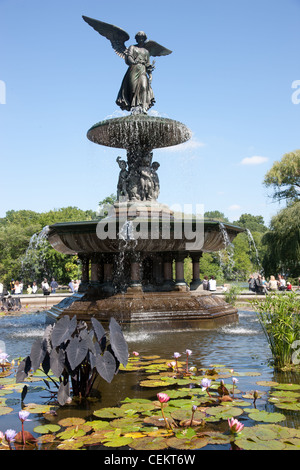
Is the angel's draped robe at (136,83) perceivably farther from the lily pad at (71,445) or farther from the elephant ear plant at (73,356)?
the lily pad at (71,445)

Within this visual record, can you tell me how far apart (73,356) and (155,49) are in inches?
442

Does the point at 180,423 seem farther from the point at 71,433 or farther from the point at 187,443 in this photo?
the point at 71,433

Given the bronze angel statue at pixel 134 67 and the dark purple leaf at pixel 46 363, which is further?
the bronze angel statue at pixel 134 67

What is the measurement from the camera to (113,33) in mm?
12273

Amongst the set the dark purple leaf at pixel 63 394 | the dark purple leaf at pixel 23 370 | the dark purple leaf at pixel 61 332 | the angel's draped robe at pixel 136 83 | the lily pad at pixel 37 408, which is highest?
the angel's draped robe at pixel 136 83

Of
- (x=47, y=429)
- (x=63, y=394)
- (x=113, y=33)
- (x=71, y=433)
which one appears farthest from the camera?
(x=113, y=33)

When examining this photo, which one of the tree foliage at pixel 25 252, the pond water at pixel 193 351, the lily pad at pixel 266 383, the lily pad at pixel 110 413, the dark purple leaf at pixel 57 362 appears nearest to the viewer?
the lily pad at pixel 110 413

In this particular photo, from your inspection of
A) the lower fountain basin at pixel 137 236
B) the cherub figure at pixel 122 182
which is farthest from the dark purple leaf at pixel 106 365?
the cherub figure at pixel 122 182

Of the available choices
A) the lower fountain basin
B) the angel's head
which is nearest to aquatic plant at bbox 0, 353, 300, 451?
the lower fountain basin

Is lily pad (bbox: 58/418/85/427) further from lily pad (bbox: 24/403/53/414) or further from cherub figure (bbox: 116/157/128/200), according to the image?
cherub figure (bbox: 116/157/128/200)

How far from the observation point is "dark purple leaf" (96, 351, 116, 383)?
3.75 meters

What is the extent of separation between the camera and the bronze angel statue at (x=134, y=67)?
40.2ft

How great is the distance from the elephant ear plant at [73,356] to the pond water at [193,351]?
0.82ft

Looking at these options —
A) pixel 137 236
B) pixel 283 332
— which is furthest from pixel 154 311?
pixel 283 332
